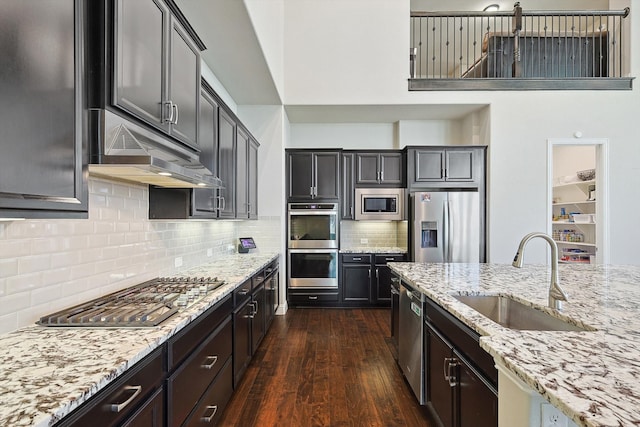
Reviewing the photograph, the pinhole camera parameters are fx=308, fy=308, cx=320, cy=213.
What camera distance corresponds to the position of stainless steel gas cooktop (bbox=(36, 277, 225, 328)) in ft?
4.25

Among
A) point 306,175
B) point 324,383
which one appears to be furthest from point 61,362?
point 306,175

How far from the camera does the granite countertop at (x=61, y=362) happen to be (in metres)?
0.75

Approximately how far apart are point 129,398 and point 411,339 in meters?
1.87

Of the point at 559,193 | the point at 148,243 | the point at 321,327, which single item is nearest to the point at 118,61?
the point at 148,243

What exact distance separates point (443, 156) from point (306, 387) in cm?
359

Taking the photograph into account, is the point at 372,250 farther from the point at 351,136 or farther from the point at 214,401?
the point at 214,401

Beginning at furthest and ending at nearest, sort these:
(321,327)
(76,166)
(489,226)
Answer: (489,226), (321,327), (76,166)

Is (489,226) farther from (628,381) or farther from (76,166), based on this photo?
(76,166)

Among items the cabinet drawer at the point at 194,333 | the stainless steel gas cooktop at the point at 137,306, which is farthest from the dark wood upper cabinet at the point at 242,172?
the cabinet drawer at the point at 194,333

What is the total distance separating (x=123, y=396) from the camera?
1.01 meters

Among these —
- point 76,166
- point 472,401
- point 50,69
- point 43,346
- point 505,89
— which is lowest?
point 472,401

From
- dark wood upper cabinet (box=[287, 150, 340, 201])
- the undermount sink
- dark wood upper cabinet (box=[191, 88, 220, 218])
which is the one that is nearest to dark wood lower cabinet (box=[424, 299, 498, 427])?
the undermount sink

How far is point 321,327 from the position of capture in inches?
151

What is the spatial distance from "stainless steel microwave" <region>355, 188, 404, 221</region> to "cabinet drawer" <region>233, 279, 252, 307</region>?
2492mm
